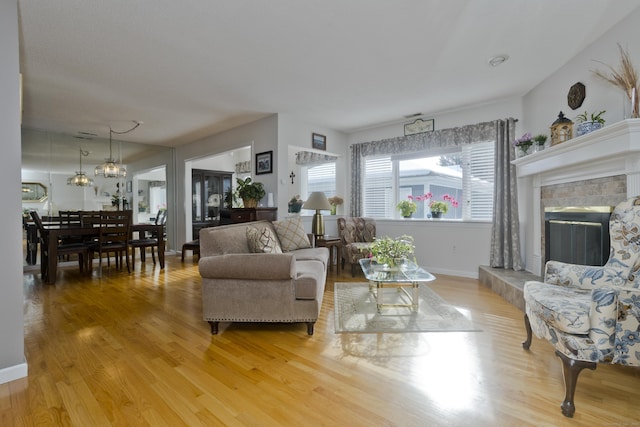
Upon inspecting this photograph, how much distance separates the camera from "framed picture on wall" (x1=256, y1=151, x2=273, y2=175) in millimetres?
4893

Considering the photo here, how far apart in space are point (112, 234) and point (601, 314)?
571cm

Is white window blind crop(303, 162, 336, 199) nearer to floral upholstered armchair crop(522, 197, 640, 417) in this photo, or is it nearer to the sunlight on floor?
the sunlight on floor

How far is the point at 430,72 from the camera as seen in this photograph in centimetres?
335

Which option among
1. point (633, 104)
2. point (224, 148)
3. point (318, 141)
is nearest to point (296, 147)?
point (318, 141)

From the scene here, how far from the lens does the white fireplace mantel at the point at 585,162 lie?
7.60 feet

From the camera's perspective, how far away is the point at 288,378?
188 cm

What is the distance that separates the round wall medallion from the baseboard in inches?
197

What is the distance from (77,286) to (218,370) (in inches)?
134

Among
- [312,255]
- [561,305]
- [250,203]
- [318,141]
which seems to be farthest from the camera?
[318,141]

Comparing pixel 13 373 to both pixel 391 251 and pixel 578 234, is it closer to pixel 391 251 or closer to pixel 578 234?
pixel 391 251

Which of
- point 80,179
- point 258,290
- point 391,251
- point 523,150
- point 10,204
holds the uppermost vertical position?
point 523,150

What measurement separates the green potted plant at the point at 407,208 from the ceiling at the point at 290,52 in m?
1.50

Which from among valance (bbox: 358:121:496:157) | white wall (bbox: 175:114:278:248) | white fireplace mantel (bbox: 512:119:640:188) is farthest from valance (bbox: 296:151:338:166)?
white fireplace mantel (bbox: 512:119:640:188)

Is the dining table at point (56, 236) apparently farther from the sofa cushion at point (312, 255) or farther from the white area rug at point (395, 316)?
the white area rug at point (395, 316)
